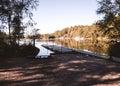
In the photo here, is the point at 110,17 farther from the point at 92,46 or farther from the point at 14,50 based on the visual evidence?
the point at 92,46

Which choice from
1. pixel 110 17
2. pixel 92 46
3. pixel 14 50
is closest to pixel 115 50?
pixel 110 17

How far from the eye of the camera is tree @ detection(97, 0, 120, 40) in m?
28.7

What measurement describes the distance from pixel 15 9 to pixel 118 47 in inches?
521

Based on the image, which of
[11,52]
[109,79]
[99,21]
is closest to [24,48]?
[11,52]

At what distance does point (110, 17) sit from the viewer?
2875 centimetres

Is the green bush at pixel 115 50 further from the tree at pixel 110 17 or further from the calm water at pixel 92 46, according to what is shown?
the calm water at pixel 92 46

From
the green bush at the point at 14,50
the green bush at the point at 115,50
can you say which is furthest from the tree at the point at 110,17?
the green bush at the point at 14,50

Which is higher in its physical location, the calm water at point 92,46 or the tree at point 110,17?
the tree at point 110,17

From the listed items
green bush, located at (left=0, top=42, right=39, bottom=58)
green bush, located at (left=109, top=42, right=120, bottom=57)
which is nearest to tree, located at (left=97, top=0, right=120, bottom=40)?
green bush, located at (left=109, top=42, right=120, bottom=57)

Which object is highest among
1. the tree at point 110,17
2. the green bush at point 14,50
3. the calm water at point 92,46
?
the tree at point 110,17

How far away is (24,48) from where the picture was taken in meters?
29.5

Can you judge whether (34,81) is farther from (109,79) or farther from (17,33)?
(17,33)

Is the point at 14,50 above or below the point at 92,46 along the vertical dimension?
above

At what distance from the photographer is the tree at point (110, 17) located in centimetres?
2873
